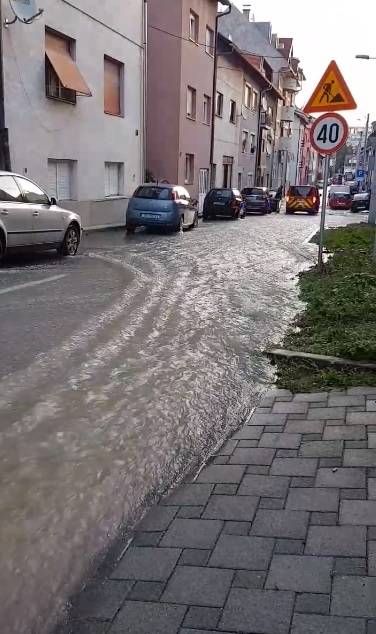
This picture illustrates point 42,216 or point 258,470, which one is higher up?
point 42,216

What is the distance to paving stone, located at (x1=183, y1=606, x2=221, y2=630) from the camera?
233 centimetres

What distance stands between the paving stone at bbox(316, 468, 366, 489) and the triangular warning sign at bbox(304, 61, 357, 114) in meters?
7.51

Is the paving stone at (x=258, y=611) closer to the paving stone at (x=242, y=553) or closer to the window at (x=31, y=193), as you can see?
the paving stone at (x=242, y=553)

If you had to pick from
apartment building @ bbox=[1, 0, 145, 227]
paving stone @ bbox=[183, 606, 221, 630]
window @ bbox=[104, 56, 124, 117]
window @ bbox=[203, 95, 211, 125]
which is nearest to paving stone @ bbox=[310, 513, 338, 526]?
paving stone @ bbox=[183, 606, 221, 630]

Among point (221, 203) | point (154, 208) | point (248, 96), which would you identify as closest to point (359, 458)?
point (154, 208)

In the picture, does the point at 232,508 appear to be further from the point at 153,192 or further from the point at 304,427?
the point at 153,192

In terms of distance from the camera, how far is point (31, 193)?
454 inches

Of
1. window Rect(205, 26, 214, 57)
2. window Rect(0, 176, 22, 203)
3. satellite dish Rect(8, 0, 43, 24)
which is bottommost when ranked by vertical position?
window Rect(0, 176, 22, 203)

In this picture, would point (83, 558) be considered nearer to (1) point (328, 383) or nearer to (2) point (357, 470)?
(2) point (357, 470)

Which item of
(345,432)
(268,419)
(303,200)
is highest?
(345,432)

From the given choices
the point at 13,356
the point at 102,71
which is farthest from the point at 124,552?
the point at 102,71

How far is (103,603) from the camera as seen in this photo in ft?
8.18

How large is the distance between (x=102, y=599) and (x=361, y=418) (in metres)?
2.42

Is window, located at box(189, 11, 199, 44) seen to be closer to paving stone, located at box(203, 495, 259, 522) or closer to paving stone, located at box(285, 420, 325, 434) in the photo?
paving stone, located at box(285, 420, 325, 434)
